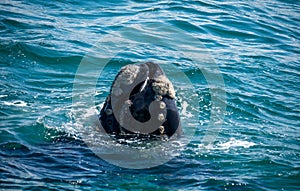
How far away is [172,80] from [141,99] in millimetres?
6045

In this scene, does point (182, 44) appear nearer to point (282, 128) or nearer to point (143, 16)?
point (143, 16)

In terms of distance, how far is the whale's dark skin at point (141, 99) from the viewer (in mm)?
8977

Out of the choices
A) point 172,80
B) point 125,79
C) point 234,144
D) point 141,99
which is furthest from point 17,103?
point 234,144

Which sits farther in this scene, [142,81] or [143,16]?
[143,16]

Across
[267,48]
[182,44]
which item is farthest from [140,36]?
[267,48]

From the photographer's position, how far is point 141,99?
898 centimetres

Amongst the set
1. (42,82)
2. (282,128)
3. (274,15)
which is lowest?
(282,128)

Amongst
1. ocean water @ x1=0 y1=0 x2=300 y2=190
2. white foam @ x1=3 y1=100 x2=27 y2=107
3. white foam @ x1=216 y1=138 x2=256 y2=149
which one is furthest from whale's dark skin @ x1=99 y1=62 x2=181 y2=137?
white foam @ x1=3 y1=100 x2=27 y2=107

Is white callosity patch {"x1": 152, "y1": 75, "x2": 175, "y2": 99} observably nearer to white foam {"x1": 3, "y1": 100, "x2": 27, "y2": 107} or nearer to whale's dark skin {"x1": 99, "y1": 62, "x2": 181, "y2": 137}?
whale's dark skin {"x1": 99, "y1": 62, "x2": 181, "y2": 137}

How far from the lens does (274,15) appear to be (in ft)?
73.7

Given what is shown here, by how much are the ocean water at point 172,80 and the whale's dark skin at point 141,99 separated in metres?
0.54

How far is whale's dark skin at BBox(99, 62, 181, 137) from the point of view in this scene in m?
8.98

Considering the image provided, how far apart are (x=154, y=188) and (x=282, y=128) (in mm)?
5323

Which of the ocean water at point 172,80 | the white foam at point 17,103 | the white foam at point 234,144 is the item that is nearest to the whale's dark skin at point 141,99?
the ocean water at point 172,80
